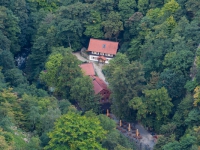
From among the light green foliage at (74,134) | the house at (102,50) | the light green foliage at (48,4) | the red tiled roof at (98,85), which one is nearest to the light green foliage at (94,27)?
the house at (102,50)

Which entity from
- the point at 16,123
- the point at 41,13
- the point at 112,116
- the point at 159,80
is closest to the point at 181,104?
the point at 159,80

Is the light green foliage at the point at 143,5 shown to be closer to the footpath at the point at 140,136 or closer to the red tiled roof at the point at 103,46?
the red tiled roof at the point at 103,46

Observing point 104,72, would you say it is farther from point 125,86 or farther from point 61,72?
point 125,86

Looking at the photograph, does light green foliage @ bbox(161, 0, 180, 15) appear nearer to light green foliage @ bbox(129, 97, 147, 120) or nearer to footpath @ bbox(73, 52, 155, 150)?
light green foliage @ bbox(129, 97, 147, 120)

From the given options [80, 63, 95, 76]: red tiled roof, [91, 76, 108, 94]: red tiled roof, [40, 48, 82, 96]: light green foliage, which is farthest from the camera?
[80, 63, 95, 76]: red tiled roof

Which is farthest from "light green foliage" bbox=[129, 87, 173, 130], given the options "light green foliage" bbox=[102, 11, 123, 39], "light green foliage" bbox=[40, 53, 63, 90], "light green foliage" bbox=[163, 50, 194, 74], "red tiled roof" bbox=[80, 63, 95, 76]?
"light green foliage" bbox=[102, 11, 123, 39]

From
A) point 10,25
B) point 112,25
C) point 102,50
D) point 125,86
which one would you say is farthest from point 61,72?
point 10,25

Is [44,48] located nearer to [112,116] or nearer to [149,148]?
[112,116]
